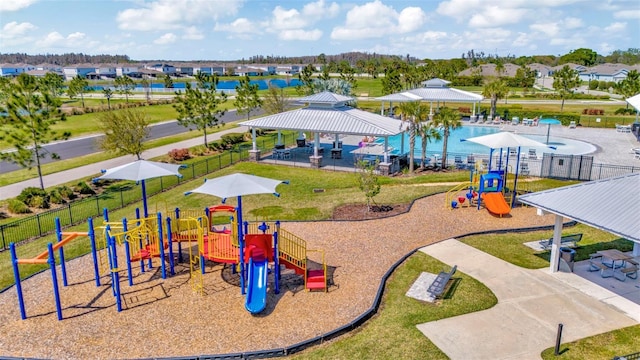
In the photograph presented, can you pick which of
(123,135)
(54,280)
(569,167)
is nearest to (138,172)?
(54,280)

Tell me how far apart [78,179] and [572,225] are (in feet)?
93.6

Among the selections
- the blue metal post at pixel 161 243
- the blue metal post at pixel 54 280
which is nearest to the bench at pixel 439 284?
the blue metal post at pixel 161 243

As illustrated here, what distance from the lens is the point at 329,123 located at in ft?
103

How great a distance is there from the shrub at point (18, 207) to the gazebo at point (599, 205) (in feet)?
77.6

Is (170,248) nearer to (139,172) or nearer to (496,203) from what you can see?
(139,172)

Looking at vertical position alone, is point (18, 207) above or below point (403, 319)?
below

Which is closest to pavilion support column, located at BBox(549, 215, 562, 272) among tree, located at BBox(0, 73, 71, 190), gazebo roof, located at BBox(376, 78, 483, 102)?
tree, located at BBox(0, 73, 71, 190)

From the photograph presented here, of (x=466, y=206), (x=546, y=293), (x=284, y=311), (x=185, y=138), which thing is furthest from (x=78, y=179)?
(x=546, y=293)

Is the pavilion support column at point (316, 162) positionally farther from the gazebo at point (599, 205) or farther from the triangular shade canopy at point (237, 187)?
the gazebo at point (599, 205)

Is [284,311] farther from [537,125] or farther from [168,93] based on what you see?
[168,93]

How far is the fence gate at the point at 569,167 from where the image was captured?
25.0 metres

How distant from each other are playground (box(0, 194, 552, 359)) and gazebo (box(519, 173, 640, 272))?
4834mm

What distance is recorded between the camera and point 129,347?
36.1 ft

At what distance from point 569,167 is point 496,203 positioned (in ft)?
27.0
